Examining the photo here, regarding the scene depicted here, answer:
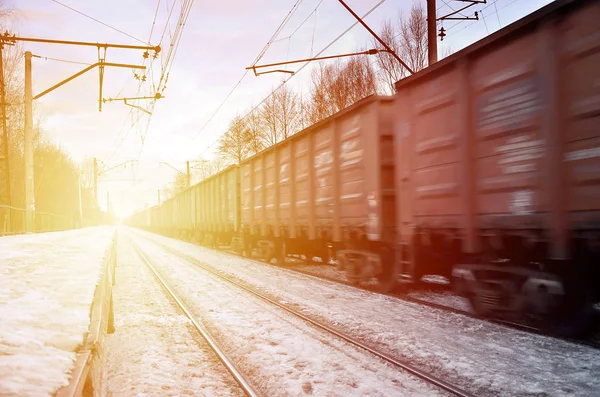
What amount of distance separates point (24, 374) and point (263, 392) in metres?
1.81

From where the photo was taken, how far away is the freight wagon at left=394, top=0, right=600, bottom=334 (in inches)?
165

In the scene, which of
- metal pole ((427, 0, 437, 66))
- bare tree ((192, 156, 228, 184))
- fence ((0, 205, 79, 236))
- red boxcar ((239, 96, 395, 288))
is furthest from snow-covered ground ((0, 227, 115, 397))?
bare tree ((192, 156, 228, 184))

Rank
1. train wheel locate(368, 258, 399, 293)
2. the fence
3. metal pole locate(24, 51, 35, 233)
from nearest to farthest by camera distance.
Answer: train wheel locate(368, 258, 399, 293) → metal pole locate(24, 51, 35, 233) → the fence

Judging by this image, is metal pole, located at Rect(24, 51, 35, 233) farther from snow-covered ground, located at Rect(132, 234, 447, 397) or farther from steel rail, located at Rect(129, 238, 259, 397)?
snow-covered ground, located at Rect(132, 234, 447, 397)

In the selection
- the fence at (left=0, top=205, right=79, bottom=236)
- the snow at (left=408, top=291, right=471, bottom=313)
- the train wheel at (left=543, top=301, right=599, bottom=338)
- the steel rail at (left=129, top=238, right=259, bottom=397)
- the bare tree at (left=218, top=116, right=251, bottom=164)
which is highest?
the bare tree at (left=218, top=116, right=251, bottom=164)

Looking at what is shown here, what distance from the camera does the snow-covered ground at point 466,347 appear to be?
3.73m

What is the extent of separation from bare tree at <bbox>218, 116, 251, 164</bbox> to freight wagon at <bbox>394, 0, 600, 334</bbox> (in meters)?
30.7

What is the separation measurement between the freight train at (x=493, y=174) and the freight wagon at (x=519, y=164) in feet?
0.04

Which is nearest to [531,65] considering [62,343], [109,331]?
[62,343]

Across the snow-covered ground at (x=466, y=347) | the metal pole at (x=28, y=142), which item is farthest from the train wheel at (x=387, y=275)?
the metal pole at (x=28, y=142)

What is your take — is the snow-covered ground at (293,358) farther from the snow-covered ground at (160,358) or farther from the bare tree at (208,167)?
the bare tree at (208,167)

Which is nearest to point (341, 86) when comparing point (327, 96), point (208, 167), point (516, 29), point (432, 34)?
point (327, 96)

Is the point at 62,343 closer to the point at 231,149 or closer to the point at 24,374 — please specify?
the point at 24,374

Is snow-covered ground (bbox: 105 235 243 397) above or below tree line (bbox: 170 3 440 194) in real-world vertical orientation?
below
